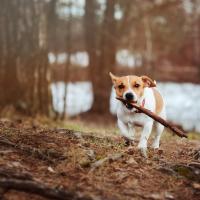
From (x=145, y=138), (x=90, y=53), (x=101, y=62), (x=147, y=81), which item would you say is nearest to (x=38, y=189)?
(x=145, y=138)

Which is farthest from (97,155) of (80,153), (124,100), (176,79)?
(176,79)

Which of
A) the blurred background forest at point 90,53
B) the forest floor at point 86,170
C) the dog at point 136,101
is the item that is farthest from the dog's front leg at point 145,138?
the blurred background forest at point 90,53

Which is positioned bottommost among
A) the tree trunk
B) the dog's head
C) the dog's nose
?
the tree trunk

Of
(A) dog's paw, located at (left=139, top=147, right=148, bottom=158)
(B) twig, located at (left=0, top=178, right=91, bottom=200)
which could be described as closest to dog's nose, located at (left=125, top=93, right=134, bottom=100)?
(A) dog's paw, located at (left=139, top=147, right=148, bottom=158)

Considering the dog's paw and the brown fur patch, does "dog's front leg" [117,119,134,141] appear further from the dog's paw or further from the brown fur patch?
the brown fur patch

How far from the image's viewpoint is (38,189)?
18.3ft

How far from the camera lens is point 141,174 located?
247 inches

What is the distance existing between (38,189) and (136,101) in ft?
6.76

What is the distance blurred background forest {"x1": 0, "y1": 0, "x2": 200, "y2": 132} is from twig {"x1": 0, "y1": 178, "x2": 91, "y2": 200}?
7624 millimetres

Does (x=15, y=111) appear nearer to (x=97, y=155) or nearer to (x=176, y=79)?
(x=97, y=155)

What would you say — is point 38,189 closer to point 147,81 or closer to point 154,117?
point 154,117

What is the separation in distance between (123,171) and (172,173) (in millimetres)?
546

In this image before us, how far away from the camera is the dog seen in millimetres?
7129

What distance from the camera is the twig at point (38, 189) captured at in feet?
18.2
